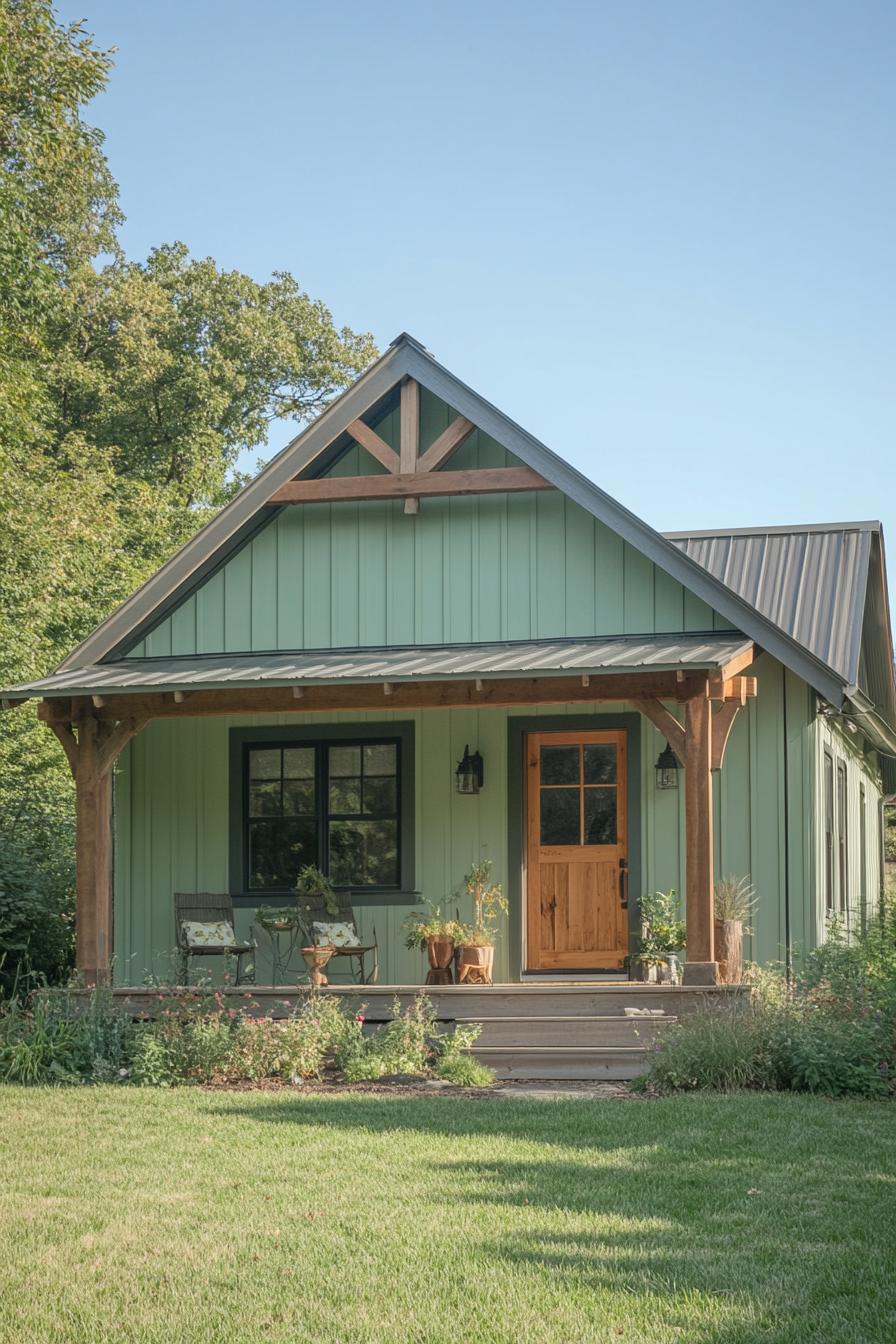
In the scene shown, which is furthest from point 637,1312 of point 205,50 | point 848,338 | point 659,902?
point 205,50

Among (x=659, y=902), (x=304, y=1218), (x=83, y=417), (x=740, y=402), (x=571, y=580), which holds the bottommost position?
(x=304, y=1218)

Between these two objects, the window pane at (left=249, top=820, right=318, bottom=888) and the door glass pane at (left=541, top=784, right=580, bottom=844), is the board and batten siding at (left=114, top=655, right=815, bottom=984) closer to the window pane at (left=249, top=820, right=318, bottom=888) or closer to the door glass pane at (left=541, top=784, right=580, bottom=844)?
the window pane at (left=249, top=820, right=318, bottom=888)

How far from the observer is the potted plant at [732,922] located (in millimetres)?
11461

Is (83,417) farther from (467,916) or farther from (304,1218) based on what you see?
(304,1218)

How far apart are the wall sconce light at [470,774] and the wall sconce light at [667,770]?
1552mm

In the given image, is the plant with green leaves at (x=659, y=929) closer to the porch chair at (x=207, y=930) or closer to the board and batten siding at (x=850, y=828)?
the board and batten siding at (x=850, y=828)

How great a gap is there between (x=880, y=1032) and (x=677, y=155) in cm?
917

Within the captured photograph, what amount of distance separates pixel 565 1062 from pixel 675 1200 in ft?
14.6

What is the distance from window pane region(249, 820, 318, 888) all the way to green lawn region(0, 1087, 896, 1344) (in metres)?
4.51

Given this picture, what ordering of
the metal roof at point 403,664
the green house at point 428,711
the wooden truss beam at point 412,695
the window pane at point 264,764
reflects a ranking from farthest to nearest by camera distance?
the window pane at point 264,764 < the green house at point 428,711 < the wooden truss beam at point 412,695 < the metal roof at point 403,664

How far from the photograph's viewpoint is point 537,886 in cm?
1320

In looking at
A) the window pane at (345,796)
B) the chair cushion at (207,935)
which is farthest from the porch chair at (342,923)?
the window pane at (345,796)

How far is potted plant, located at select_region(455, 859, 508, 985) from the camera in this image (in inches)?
480

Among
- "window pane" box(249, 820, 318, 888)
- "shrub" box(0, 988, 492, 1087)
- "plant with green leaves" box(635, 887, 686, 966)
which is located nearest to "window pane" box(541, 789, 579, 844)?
"plant with green leaves" box(635, 887, 686, 966)
